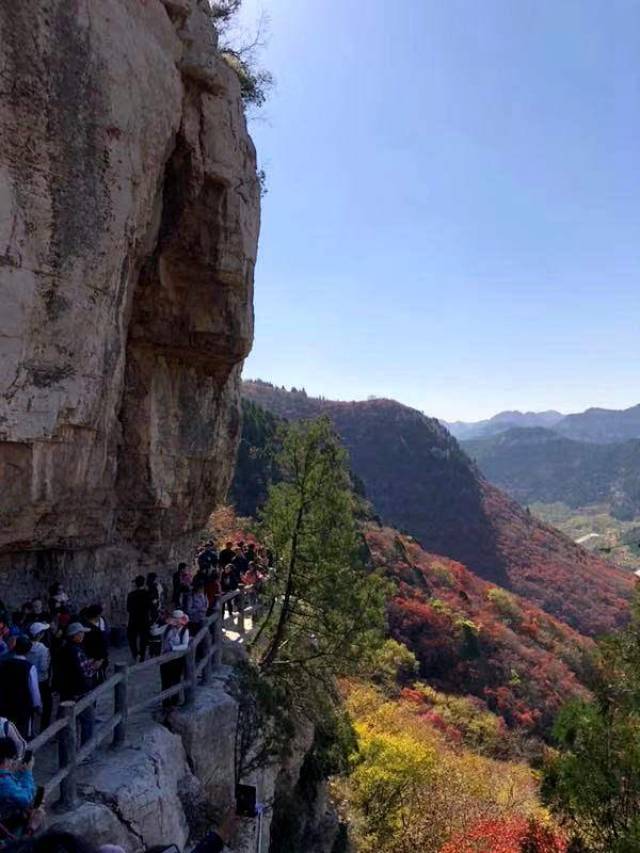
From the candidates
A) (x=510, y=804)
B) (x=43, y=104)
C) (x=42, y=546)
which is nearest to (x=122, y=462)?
(x=42, y=546)

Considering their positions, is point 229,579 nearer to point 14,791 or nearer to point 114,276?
point 114,276

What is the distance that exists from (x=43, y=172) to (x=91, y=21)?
2.46 m

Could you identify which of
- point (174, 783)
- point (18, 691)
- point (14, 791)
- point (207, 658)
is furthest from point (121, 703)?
point (14, 791)

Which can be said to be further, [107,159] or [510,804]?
[510,804]

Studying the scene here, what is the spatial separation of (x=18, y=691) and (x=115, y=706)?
1784 millimetres

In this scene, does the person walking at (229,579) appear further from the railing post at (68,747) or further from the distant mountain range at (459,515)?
the distant mountain range at (459,515)

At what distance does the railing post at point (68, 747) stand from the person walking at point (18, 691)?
0.31 meters

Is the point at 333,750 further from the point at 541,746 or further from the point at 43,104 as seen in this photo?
the point at 541,746

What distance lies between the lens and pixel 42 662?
7.34m

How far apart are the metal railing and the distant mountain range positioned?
47601 millimetres

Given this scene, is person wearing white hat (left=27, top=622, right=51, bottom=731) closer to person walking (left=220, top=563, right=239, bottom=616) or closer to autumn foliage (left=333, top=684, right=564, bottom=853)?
person walking (left=220, top=563, right=239, bottom=616)

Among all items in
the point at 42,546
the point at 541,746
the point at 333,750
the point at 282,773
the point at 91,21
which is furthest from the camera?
the point at 541,746

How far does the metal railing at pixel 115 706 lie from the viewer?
6.17 m

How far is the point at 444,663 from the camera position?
4378 centimetres
